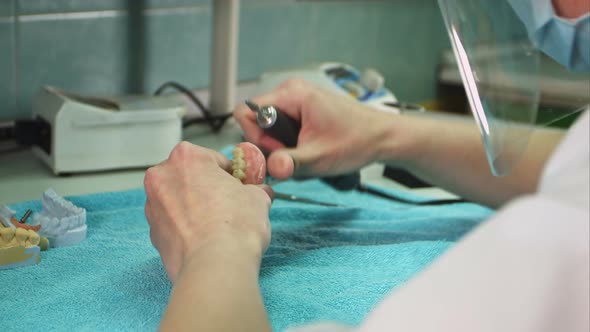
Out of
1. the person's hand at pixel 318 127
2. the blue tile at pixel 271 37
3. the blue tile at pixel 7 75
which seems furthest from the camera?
the blue tile at pixel 271 37

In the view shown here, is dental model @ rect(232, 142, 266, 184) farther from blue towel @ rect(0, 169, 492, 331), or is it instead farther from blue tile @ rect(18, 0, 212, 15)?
blue tile @ rect(18, 0, 212, 15)

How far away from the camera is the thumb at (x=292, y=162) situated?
92cm

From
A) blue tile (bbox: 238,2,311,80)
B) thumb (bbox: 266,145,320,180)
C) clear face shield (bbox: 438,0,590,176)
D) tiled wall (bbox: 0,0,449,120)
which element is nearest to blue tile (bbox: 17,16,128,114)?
tiled wall (bbox: 0,0,449,120)

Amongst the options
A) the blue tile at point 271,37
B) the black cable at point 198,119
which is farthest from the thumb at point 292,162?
the blue tile at point 271,37

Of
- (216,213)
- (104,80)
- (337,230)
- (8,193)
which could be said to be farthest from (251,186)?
(104,80)

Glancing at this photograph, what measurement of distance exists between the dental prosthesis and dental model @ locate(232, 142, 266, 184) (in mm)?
229

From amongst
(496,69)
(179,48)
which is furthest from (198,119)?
(496,69)

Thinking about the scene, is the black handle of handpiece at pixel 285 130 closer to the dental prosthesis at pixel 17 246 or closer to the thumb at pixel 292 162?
the thumb at pixel 292 162

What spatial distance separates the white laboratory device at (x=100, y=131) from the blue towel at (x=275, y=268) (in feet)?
0.49

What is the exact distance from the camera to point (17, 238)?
82cm

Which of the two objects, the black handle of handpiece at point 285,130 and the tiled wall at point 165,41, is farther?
the tiled wall at point 165,41

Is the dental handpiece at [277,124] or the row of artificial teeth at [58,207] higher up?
the dental handpiece at [277,124]

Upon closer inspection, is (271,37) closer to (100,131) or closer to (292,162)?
(100,131)

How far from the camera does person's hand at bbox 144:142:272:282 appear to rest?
27.1 inches
